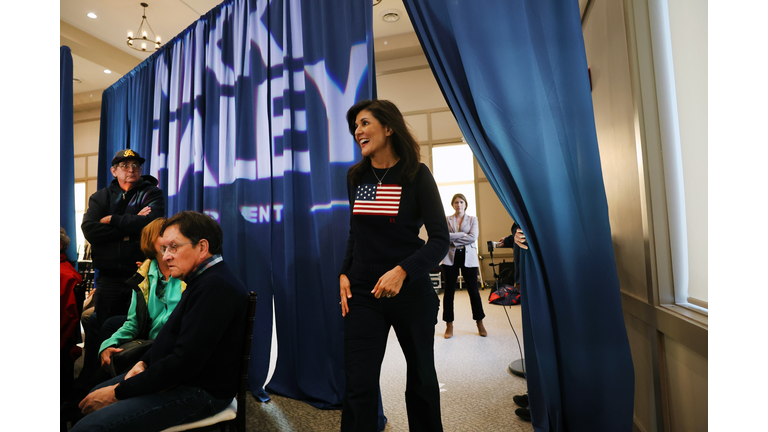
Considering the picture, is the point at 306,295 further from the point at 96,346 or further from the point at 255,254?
the point at 96,346

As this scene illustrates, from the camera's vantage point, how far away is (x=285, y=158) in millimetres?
2592

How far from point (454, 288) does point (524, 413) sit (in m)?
1.81

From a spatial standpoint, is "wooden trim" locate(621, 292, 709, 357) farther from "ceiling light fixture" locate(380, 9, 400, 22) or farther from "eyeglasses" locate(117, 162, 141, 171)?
"ceiling light fixture" locate(380, 9, 400, 22)

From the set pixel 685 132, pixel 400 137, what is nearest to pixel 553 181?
pixel 685 132

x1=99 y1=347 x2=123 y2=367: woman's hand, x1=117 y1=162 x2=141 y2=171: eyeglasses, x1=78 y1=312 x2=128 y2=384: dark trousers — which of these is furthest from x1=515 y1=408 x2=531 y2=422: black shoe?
x1=117 y1=162 x2=141 y2=171: eyeglasses

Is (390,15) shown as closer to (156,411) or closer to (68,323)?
(68,323)

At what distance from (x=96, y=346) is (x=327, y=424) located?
1.58 meters

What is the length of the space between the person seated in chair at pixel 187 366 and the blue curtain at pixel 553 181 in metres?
Answer: 1.12

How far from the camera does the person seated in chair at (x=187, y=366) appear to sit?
124cm

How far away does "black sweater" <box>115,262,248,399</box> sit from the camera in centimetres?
129

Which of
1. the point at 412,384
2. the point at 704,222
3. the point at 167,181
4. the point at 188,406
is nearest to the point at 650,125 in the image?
the point at 704,222

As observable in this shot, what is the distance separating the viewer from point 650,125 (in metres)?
1.52

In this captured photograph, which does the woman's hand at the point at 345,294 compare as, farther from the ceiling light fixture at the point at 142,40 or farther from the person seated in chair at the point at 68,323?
the ceiling light fixture at the point at 142,40

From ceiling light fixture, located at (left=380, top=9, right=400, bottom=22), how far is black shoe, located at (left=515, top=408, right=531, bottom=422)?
18.8ft
